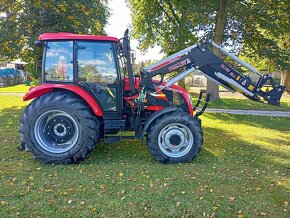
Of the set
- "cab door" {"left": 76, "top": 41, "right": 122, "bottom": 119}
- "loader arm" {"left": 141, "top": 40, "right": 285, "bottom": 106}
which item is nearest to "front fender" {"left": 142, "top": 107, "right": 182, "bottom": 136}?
"loader arm" {"left": 141, "top": 40, "right": 285, "bottom": 106}

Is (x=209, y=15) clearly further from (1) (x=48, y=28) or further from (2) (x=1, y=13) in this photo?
(2) (x=1, y=13)

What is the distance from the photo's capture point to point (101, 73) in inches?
224

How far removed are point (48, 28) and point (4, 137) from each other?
550 centimetres

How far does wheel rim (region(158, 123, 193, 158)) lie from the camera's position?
562cm

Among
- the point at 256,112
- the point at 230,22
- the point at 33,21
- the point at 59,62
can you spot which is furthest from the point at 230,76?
the point at 230,22

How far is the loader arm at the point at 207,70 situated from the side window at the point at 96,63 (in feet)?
2.32

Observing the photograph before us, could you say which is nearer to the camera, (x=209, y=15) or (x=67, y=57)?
(x=67, y=57)

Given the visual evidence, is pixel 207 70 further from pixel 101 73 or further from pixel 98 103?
pixel 98 103

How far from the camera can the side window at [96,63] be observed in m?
5.58

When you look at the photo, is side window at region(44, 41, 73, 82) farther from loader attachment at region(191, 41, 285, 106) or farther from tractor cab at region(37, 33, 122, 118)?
loader attachment at region(191, 41, 285, 106)

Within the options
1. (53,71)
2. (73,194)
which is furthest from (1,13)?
(73,194)

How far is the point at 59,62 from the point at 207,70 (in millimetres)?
3079

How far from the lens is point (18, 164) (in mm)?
5453

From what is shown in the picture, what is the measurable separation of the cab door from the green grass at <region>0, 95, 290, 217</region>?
1222 millimetres
